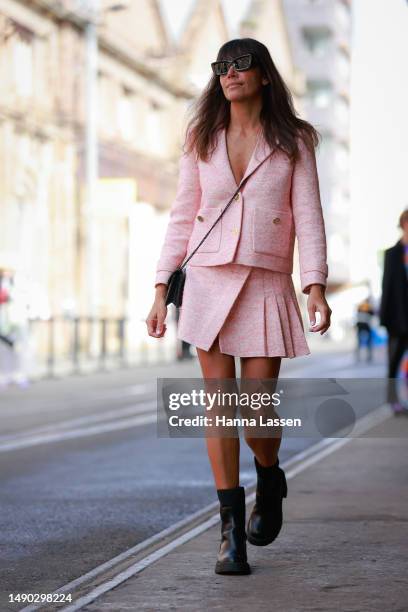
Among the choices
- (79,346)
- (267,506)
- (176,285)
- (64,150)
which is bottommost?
(267,506)

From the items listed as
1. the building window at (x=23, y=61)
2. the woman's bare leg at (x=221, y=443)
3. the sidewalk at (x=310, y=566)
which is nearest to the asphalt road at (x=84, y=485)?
the sidewalk at (x=310, y=566)

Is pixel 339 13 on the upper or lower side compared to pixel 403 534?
upper

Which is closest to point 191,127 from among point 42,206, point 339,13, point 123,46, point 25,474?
point 25,474

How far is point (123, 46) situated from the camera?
1601 inches

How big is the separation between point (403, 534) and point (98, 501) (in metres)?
2.12

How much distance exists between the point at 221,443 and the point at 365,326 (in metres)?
26.9

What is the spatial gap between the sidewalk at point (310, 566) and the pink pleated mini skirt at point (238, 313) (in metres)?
0.78

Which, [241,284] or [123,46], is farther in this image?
[123,46]

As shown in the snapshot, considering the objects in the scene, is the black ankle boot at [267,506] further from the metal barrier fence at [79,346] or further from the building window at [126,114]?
the building window at [126,114]

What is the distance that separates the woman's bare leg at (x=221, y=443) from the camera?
17.0ft

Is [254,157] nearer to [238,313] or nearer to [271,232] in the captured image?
[271,232]

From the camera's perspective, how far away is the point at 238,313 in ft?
17.0

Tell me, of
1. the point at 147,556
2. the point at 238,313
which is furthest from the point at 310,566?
the point at 238,313

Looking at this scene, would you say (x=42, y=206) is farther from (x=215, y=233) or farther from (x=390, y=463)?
(x=215, y=233)
